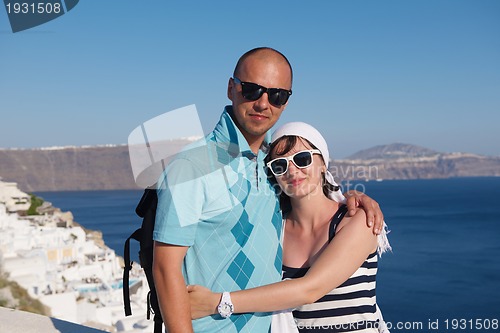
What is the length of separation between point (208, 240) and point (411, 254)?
4091 cm

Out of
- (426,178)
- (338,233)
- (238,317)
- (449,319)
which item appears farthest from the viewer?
(426,178)

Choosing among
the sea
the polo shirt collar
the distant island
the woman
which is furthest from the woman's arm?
the distant island

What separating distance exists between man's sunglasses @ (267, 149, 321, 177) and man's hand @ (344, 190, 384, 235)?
0.21m

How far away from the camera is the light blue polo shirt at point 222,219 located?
1.57 m

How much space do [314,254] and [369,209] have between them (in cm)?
26

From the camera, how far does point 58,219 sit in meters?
41.9

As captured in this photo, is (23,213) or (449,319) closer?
(449,319)

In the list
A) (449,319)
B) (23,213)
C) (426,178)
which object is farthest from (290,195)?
(426,178)

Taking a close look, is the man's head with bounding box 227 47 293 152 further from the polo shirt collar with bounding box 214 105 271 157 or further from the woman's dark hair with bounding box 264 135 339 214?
the woman's dark hair with bounding box 264 135 339 214

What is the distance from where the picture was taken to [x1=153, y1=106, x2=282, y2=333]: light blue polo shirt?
1.57 m

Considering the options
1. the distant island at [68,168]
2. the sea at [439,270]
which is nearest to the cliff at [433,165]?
the distant island at [68,168]

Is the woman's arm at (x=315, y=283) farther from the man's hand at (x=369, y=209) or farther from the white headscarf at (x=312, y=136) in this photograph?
the white headscarf at (x=312, y=136)

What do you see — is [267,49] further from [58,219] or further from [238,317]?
[58,219]

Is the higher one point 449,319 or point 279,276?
point 279,276
